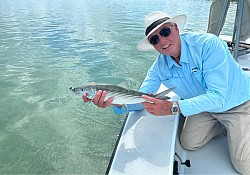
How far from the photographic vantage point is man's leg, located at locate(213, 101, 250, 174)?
2335 mm

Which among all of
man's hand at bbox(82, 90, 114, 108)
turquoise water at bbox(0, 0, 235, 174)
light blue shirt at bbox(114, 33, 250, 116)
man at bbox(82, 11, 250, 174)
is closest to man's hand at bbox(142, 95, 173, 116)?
man at bbox(82, 11, 250, 174)

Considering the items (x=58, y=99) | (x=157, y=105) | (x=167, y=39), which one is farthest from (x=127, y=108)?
(x=58, y=99)

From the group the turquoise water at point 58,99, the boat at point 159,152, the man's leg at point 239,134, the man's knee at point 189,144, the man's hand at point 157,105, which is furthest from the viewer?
the turquoise water at point 58,99

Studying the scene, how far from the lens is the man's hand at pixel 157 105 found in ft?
7.29

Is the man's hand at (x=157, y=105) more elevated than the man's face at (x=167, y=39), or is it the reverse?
the man's face at (x=167, y=39)

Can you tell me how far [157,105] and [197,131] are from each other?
2.30 ft

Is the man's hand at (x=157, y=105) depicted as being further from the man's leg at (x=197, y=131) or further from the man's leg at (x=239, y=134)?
the man's leg at (x=239, y=134)

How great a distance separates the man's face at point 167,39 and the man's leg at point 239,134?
0.80 m

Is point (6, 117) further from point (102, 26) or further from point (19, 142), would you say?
point (102, 26)

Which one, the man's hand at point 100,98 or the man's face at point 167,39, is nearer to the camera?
the man's hand at point 100,98

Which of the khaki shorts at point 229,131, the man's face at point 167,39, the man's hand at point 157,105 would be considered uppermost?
the man's face at point 167,39

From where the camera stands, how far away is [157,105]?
88.3 inches

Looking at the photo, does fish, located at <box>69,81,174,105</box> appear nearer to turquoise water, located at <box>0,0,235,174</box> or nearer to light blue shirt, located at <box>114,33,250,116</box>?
light blue shirt, located at <box>114,33,250,116</box>

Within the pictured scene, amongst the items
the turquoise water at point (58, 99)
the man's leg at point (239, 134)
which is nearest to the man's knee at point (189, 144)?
the man's leg at point (239, 134)
